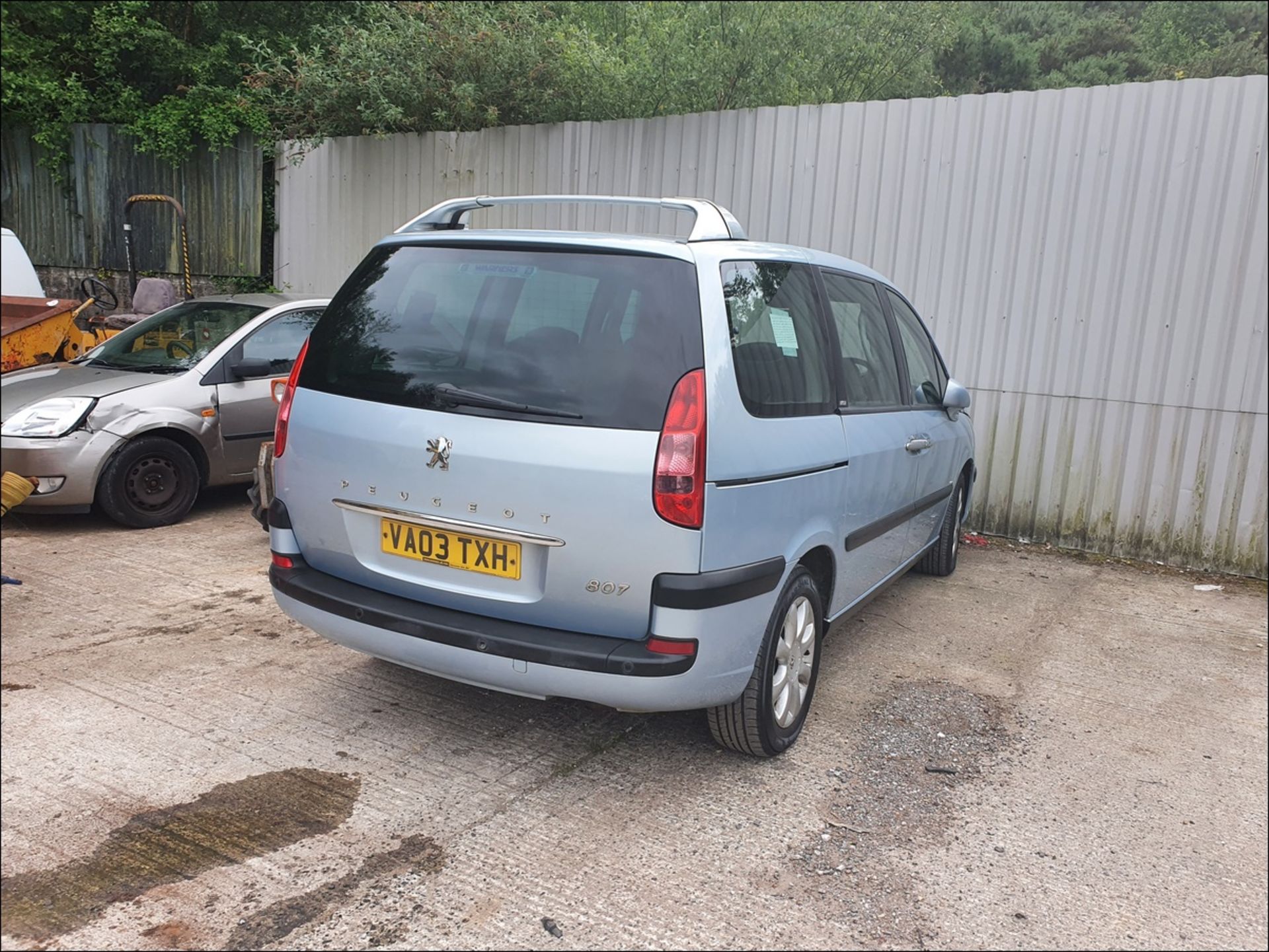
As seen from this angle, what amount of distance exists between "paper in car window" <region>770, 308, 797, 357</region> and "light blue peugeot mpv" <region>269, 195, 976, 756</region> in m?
0.01

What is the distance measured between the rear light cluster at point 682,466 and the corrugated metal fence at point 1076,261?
15.2ft

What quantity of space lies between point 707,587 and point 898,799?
1.09 meters

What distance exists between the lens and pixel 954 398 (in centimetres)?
512

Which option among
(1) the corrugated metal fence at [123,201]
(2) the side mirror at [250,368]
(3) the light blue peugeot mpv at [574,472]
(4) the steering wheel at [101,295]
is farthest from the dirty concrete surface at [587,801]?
(1) the corrugated metal fence at [123,201]

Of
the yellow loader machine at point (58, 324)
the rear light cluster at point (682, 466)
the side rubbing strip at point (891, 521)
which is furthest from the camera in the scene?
the yellow loader machine at point (58, 324)

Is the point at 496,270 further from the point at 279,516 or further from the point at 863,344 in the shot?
the point at 863,344

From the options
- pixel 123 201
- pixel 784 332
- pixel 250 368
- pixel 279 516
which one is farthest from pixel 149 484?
pixel 123 201

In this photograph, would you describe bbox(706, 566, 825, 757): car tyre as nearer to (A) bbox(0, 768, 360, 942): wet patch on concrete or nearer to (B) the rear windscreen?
(B) the rear windscreen

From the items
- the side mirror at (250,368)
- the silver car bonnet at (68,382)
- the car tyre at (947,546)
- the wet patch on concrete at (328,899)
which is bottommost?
the wet patch on concrete at (328,899)

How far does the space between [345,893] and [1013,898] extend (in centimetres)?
184

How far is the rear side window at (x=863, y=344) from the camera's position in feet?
13.1

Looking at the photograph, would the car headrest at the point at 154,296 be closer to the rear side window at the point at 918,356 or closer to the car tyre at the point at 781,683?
the rear side window at the point at 918,356

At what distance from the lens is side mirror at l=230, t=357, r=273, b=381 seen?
6336 mm

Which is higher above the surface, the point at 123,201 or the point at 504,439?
the point at 123,201
